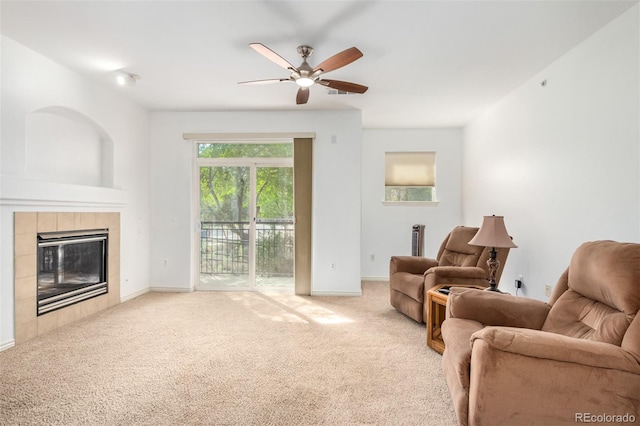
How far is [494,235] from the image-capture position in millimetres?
2969

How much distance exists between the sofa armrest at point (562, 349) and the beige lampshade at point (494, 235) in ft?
4.81

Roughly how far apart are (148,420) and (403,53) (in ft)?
10.6

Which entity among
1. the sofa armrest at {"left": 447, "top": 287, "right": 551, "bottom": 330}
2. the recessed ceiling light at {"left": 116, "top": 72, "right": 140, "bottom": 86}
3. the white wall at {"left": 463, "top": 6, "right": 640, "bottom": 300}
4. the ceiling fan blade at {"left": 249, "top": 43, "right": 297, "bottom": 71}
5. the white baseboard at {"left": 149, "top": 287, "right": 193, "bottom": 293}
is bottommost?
the white baseboard at {"left": 149, "top": 287, "right": 193, "bottom": 293}

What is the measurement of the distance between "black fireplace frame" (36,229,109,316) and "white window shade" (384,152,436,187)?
419cm

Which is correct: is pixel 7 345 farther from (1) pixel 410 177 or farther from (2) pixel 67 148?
(1) pixel 410 177

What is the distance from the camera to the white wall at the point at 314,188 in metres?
4.72

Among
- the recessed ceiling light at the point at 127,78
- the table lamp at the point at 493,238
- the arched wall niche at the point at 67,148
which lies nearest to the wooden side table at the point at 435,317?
the table lamp at the point at 493,238

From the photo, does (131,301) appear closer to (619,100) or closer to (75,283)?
(75,283)

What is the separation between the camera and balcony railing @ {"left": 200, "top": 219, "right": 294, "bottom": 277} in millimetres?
4914

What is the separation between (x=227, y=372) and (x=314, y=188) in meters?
2.81

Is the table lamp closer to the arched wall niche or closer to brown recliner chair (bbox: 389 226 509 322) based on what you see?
brown recliner chair (bbox: 389 226 509 322)

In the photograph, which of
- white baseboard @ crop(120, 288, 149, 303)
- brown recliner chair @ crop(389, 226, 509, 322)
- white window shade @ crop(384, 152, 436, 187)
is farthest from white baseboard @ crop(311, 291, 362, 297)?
white baseboard @ crop(120, 288, 149, 303)

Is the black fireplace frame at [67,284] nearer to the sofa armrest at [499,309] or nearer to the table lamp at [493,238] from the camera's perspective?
the sofa armrest at [499,309]

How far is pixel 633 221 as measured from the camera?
229 centimetres
